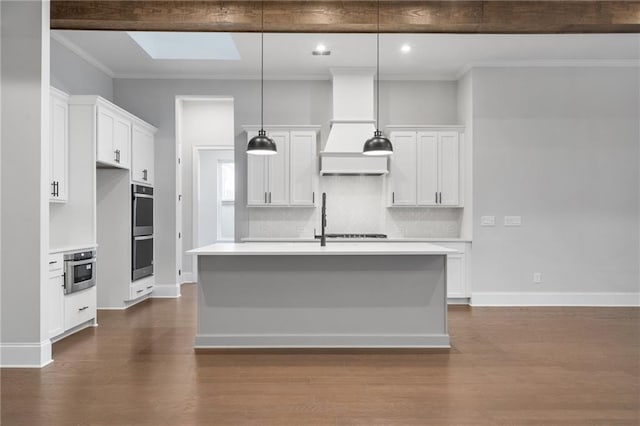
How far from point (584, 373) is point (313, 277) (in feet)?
7.40

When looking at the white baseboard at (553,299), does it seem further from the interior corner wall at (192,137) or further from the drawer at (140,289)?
the interior corner wall at (192,137)

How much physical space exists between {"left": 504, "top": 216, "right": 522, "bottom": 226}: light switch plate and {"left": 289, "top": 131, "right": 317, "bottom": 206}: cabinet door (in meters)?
2.63

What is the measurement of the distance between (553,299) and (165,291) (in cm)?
543

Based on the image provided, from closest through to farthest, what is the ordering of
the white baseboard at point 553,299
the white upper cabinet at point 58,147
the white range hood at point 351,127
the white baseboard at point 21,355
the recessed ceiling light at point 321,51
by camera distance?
the white baseboard at point 21,355 < the white upper cabinet at point 58,147 < the recessed ceiling light at point 321,51 < the white baseboard at point 553,299 < the white range hood at point 351,127

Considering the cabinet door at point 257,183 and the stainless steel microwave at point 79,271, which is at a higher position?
the cabinet door at point 257,183

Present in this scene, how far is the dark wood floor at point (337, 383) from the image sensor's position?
8.98ft

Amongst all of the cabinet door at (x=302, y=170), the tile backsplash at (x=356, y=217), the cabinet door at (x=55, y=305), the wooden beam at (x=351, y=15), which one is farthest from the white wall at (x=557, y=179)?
the cabinet door at (x=55, y=305)

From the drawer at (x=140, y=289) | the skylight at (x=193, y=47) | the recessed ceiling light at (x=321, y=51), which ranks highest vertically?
the skylight at (x=193, y=47)

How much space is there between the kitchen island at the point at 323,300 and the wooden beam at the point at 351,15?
81.4 inches

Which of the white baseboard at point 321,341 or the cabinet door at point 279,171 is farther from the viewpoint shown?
the cabinet door at point 279,171

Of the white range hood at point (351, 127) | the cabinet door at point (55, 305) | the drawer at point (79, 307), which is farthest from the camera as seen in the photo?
the white range hood at point (351, 127)

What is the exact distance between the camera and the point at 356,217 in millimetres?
6832

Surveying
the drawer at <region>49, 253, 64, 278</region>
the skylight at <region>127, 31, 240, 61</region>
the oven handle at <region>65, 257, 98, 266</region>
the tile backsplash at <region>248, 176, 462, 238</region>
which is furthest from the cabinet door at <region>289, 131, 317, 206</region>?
the drawer at <region>49, 253, 64, 278</region>

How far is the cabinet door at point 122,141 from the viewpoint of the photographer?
5.68 metres
